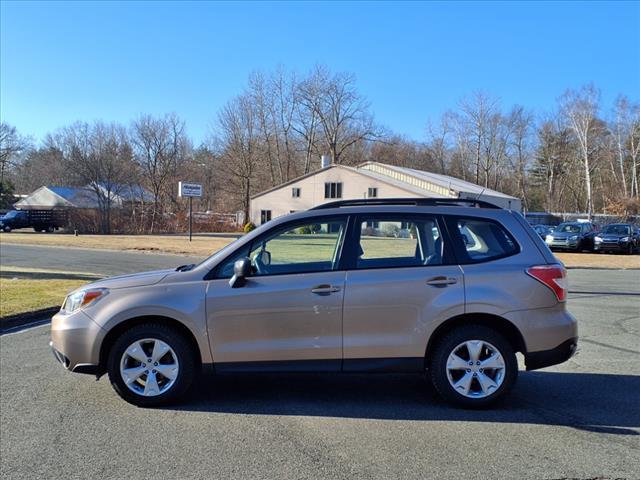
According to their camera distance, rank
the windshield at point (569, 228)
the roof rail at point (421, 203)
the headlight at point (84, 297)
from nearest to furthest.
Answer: the headlight at point (84, 297) < the roof rail at point (421, 203) < the windshield at point (569, 228)

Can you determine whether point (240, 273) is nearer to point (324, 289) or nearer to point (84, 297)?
point (324, 289)

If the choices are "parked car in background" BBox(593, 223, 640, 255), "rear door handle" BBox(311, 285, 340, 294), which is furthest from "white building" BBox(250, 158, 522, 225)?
"rear door handle" BBox(311, 285, 340, 294)

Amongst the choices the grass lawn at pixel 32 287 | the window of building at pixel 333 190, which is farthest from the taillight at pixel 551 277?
the window of building at pixel 333 190

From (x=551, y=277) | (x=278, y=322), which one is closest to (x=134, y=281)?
(x=278, y=322)

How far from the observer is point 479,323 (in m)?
4.77

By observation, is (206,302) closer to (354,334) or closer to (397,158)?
(354,334)

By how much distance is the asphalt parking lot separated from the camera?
3.65 m

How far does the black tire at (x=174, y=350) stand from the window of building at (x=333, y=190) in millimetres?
48993

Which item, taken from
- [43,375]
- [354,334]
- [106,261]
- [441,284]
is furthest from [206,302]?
[106,261]

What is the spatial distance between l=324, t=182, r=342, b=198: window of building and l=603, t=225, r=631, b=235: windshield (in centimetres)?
2764

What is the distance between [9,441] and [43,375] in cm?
189

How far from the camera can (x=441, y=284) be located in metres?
4.68

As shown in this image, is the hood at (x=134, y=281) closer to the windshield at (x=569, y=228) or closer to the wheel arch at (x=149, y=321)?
the wheel arch at (x=149, y=321)

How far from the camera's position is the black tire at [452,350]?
15.4 ft
